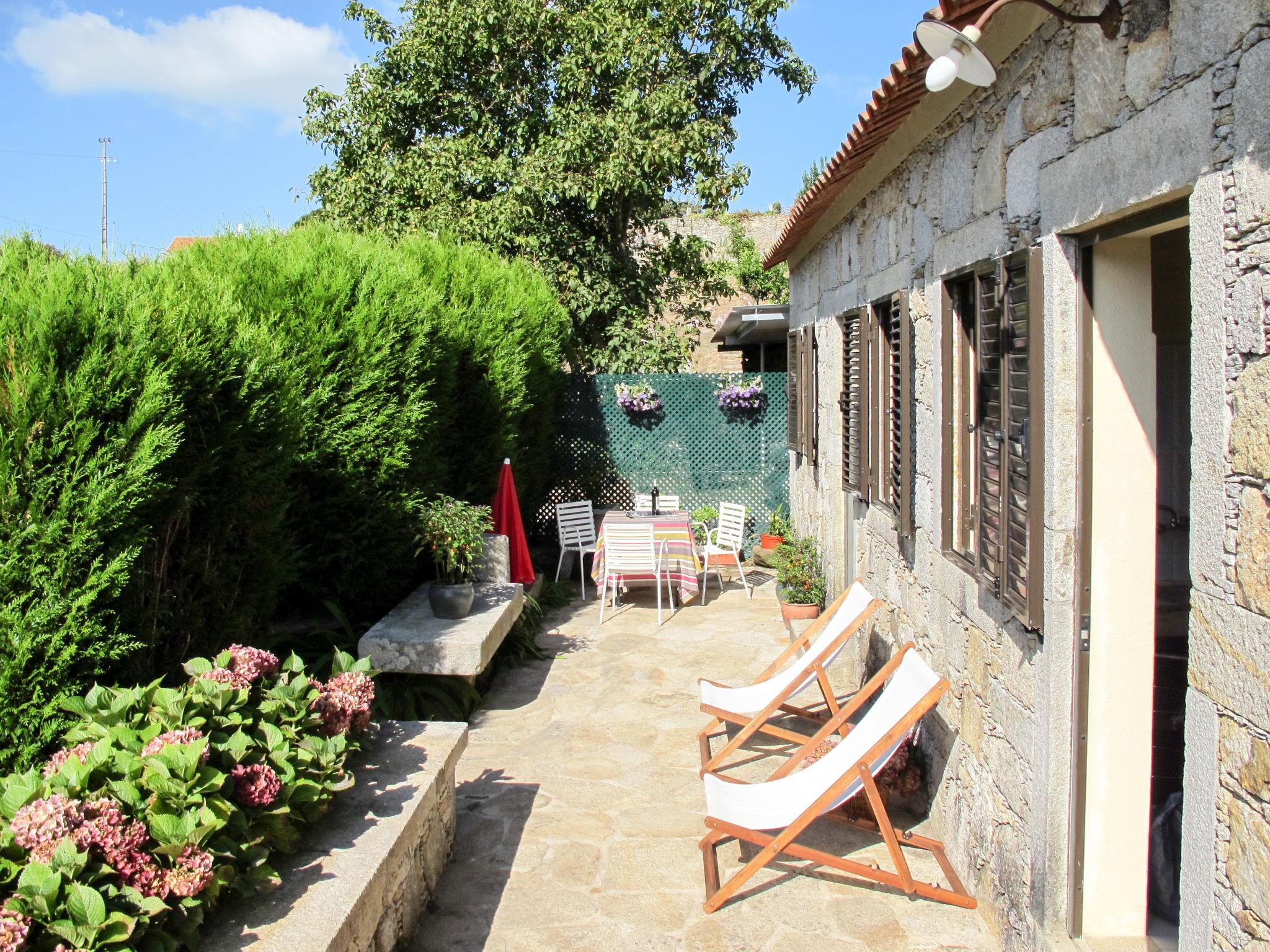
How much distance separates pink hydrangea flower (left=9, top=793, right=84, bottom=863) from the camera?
2180mm

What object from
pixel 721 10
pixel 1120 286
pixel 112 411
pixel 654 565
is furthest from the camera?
pixel 721 10

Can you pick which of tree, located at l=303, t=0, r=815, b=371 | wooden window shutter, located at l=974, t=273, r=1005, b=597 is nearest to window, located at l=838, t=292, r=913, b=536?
wooden window shutter, located at l=974, t=273, r=1005, b=597

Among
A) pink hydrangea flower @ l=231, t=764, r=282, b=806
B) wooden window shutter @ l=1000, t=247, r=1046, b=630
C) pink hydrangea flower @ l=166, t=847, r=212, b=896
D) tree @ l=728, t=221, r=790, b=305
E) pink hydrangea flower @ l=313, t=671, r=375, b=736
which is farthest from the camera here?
tree @ l=728, t=221, r=790, b=305

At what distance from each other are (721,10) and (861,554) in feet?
29.8

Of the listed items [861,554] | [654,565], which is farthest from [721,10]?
[861,554]

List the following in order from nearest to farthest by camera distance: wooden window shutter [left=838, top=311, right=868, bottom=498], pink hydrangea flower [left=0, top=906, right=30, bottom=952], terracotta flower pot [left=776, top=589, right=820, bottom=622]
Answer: pink hydrangea flower [left=0, top=906, right=30, bottom=952] → wooden window shutter [left=838, top=311, right=868, bottom=498] → terracotta flower pot [left=776, top=589, right=820, bottom=622]

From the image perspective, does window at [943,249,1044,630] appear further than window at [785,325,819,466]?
No

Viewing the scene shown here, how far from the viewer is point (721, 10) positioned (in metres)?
12.7

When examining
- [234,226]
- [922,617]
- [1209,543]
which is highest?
[234,226]

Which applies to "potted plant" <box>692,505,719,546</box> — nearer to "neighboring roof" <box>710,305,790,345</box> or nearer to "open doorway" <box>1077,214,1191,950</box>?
"neighboring roof" <box>710,305,790,345</box>

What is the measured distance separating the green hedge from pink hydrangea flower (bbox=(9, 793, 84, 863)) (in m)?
0.59

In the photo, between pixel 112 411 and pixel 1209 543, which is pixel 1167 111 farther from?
pixel 112 411

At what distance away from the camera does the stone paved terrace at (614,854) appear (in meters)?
3.43

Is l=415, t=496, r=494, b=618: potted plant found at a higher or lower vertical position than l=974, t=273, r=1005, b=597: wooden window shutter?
lower
